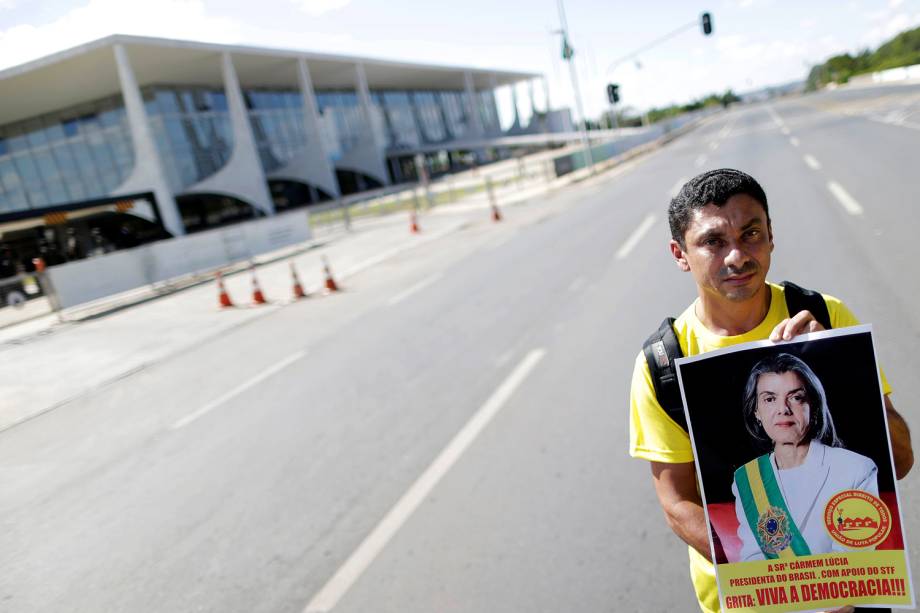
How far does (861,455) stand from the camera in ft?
5.08

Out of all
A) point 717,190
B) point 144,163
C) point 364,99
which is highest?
point 364,99

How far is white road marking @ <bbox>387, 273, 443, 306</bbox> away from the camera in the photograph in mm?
11509

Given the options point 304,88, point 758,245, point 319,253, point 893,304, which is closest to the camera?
point 758,245

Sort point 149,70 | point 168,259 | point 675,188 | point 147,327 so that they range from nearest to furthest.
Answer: point 147,327 → point 675,188 → point 168,259 → point 149,70

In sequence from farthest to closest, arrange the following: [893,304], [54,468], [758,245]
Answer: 1. [893,304]
2. [54,468]
3. [758,245]

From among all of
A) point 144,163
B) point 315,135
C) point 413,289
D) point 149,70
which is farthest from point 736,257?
point 315,135

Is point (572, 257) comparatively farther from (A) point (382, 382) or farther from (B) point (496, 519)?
(B) point (496, 519)

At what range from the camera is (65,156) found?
4053 cm

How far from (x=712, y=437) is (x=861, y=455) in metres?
0.36

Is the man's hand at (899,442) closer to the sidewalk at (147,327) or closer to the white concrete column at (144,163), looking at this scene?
the sidewalk at (147,327)

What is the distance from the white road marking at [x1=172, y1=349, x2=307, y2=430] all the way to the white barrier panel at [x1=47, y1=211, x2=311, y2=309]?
9773mm

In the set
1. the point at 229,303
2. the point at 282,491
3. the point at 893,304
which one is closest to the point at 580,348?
the point at 893,304

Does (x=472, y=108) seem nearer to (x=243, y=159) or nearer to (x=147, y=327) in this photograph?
(x=243, y=159)

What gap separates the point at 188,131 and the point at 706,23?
33.0 metres
